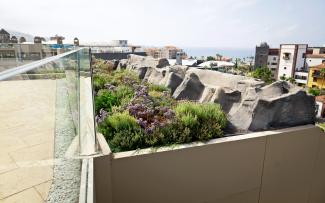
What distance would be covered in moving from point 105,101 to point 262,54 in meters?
64.5

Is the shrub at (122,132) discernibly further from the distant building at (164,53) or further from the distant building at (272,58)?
the distant building at (272,58)

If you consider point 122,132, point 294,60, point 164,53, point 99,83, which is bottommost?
point 122,132

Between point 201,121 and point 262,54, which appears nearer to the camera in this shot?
point 201,121

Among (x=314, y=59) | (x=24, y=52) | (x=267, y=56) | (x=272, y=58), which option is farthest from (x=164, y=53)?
(x=24, y=52)

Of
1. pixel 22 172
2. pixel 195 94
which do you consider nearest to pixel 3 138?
pixel 22 172

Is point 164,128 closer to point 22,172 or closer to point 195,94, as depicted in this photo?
point 195,94

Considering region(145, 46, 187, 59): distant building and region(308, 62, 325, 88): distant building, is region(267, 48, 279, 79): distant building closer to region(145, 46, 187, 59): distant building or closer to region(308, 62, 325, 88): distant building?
region(308, 62, 325, 88): distant building

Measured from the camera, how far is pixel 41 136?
5.27ft

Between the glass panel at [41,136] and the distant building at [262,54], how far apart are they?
6492 cm

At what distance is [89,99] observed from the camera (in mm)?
3760

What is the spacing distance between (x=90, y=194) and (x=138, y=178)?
2.90ft

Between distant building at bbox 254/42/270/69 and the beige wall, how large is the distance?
206 feet

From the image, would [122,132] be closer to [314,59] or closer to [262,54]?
[314,59]

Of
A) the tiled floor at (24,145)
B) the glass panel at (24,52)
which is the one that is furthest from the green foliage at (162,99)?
the glass panel at (24,52)
